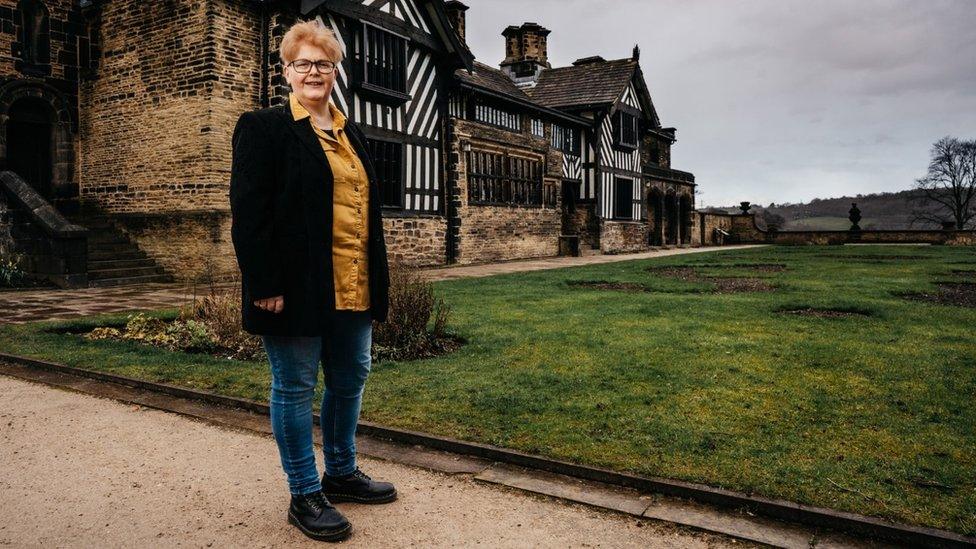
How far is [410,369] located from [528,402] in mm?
1415

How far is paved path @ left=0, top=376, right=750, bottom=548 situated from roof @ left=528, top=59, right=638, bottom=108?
2557 cm

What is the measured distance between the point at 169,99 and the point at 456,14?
11761 mm

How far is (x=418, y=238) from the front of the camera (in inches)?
696

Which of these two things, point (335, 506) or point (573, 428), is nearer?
point (335, 506)

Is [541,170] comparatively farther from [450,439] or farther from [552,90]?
[450,439]

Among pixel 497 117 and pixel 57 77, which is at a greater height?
pixel 497 117

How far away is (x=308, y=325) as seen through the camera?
2.69 m

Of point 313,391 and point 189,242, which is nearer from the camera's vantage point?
point 313,391

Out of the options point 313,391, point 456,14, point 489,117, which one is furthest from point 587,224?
point 313,391

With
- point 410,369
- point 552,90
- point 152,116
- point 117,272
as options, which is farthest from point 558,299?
point 552,90

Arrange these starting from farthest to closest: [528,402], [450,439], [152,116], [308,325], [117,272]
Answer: [152,116], [117,272], [528,402], [450,439], [308,325]

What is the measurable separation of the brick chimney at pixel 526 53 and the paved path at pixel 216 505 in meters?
28.0

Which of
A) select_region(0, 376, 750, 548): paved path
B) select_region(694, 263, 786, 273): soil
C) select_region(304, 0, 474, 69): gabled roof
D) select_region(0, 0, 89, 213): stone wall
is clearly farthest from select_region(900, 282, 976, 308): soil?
select_region(0, 0, 89, 213): stone wall

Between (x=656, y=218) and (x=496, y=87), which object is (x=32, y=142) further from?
(x=656, y=218)
